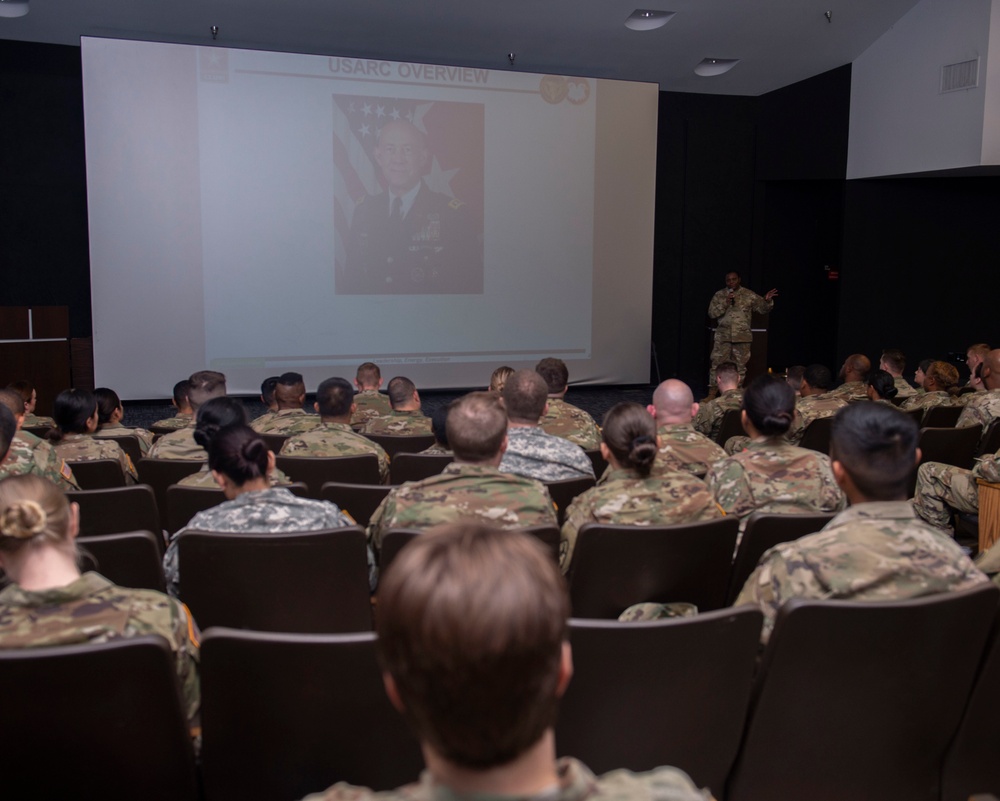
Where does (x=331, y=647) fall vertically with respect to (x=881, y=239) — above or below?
below

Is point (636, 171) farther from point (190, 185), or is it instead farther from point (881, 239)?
point (190, 185)

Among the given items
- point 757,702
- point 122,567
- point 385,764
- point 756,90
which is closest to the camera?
point 385,764

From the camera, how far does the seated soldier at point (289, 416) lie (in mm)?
4621

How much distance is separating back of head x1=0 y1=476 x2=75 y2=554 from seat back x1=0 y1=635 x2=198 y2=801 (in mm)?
227

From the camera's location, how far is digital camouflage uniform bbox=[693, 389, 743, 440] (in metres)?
5.93

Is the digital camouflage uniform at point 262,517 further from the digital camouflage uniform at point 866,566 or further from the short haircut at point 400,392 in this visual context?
the short haircut at point 400,392

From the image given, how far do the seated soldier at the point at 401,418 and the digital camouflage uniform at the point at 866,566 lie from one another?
3160mm

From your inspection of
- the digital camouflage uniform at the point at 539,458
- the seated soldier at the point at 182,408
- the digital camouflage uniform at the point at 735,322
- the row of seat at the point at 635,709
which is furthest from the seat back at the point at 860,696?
the digital camouflage uniform at the point at 735,322

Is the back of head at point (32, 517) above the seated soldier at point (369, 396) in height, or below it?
above

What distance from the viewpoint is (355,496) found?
309cm

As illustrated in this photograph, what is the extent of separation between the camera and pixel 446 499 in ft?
8.18

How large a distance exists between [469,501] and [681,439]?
135 centimetres

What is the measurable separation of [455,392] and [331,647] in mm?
8244

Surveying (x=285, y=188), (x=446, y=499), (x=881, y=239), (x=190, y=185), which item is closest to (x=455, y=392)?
(x=285, y=188)
